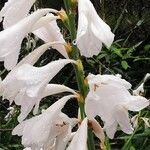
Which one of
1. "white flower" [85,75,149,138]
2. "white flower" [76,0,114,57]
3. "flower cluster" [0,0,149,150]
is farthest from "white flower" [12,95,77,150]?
"white flower" [76,0,114,57]

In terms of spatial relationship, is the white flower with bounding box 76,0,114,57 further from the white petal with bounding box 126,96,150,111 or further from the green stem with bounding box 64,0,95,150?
the white petal with bounding box 126,96,150,111

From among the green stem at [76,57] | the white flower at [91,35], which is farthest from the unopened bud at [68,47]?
the white flower at [91,35]

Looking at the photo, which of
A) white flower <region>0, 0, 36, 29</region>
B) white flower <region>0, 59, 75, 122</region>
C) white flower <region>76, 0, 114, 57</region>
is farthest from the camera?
white flower <region>0, 0, 36, 29</region>

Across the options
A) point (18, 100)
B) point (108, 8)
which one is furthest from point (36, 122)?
point (108, 8)

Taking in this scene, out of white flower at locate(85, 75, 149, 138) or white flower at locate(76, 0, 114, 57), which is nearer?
white flower at locate(76, 0, 114, 57)

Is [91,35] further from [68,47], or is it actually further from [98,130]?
[98,130]

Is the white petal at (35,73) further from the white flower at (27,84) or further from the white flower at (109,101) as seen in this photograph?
the white flower at (109,101)

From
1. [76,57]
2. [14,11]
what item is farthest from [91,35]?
[14,11]
